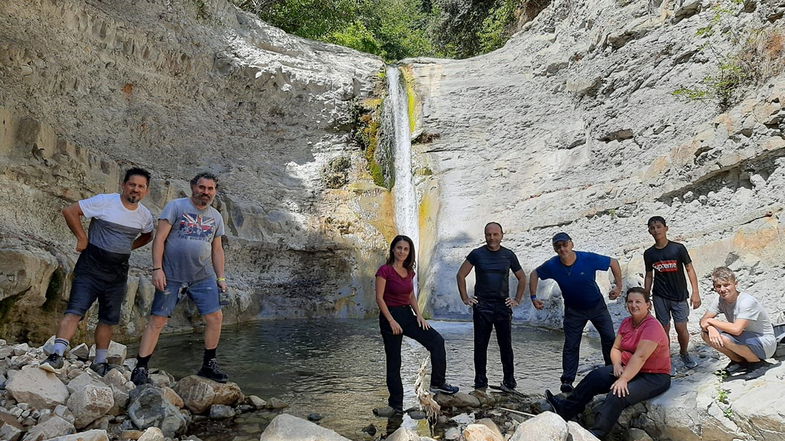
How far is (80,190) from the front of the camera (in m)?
9.22

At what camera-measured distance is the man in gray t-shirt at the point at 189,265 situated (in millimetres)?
4590

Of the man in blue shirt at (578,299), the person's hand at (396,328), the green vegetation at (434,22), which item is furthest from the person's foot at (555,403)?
the green vegetation at (434,22)

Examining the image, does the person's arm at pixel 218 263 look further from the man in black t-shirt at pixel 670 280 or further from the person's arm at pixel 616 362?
the man in black t-shirt at pixel 670 280

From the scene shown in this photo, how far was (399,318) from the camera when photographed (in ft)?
15.8

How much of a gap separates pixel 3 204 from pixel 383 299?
246 inches

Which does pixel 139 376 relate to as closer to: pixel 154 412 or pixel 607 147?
pixel 154 412

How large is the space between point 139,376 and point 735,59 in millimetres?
9634

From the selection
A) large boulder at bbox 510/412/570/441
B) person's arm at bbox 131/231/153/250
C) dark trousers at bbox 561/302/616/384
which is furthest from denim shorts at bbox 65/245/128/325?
dark trousers at bbox 561/302/616/384

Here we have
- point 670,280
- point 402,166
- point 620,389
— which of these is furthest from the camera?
point 402,166

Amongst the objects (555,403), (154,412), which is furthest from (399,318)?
(154,412)

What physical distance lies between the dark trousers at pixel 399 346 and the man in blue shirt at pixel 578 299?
1.17 m

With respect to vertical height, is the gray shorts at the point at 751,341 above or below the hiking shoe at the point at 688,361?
above

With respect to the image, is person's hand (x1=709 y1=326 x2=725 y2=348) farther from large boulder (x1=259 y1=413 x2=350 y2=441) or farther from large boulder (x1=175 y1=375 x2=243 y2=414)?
large boulder (x1=175 y1=375 x2=243 y2=414)

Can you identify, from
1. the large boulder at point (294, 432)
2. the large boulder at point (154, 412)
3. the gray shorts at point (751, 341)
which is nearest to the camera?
the large boulder at point (294, 432)
